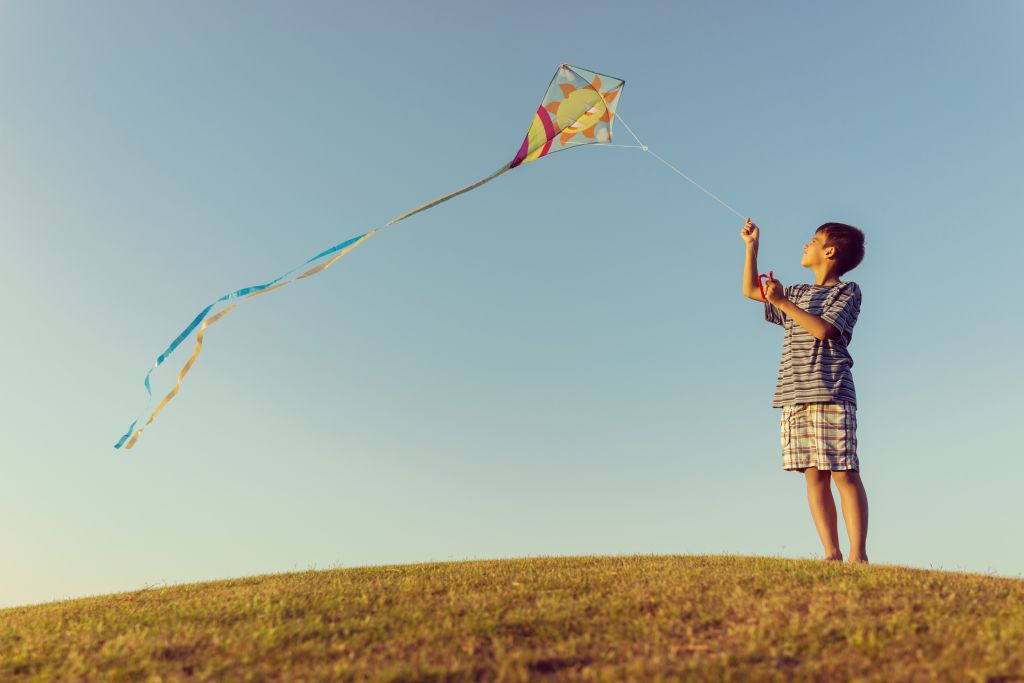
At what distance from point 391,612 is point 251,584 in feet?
9.01

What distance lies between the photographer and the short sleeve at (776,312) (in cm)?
874

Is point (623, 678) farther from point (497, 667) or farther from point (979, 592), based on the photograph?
point (979, 592)

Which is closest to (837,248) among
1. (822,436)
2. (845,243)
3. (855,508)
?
(845,243)

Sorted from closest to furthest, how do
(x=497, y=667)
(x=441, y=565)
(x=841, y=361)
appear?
(x=497, y=667) < (x=841, y=361) < (x=441, y=565)

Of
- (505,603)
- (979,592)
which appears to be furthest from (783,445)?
(505,603)

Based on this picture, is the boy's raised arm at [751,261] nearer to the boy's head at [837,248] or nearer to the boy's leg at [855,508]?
the boy's head at [837,248]

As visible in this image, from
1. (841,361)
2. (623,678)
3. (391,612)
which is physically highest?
(841,361)

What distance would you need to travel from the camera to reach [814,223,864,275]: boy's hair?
8617 mm

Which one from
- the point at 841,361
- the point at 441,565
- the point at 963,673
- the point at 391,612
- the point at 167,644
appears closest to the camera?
the point at 963,673

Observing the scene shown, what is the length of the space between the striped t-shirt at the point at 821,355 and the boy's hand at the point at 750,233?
2.57 ft

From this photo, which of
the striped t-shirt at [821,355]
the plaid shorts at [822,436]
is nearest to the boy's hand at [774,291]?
the striped t-shirt at [821,355]

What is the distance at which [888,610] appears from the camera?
5.63 metres

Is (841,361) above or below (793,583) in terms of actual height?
above

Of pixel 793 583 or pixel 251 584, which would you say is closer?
pixel 793 583
